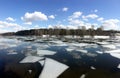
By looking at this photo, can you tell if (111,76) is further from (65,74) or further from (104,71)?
(65,74)

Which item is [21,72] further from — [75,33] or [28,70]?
[75,33]

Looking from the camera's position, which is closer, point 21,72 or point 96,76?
point 96,76

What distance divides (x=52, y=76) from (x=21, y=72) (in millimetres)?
1579

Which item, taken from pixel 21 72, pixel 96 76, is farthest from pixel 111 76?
pixel 21 72

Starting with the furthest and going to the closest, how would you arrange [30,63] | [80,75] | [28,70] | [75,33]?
1. [75,33]
2. [30,63]
3. [28,70]
4. [80,75]

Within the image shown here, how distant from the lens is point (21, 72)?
20.8ft

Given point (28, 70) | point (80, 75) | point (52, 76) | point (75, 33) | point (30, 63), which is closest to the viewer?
point (52, 76)

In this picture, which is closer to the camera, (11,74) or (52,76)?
(52,76)

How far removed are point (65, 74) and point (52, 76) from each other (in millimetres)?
664

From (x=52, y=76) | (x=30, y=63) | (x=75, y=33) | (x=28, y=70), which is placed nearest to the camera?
(x=52, y=76)

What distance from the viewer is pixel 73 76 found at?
5.86 meters

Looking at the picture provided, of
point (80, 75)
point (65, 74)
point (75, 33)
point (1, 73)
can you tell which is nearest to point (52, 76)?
point (65, 74)

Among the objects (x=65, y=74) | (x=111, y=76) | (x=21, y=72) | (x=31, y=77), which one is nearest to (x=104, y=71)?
(x=111, y=76)

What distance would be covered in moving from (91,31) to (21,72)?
69.1 metres
